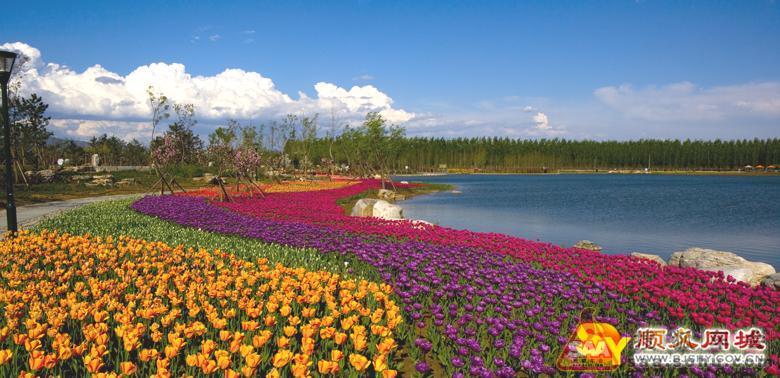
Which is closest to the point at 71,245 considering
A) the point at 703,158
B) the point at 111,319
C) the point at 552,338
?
the point at 111,319

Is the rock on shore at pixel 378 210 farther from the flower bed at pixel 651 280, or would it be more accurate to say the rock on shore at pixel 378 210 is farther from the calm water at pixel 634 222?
the flower bed at pixel 651 280

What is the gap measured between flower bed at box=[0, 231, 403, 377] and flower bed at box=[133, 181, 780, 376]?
0.63 m

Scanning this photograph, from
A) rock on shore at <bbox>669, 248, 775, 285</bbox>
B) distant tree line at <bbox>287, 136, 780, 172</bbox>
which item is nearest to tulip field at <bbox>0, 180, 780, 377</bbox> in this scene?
rock on shore at <bbox>669, 248, 775, 285</bbox>

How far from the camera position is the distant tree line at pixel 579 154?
125 meters

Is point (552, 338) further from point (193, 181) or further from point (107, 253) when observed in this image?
point (193, 181)

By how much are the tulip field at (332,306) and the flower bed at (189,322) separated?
0.02m

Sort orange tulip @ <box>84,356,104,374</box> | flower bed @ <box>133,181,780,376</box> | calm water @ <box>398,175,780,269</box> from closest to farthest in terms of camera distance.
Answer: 1. orange tulip @ <box>84,356,104,374</box>
2. flower bed @ <box>133,181,780,376</box>
3. calm water @ <box>398,175,780,269</box>

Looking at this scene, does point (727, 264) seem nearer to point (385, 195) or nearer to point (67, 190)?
point (385, 195)

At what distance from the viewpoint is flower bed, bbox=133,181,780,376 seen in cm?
472

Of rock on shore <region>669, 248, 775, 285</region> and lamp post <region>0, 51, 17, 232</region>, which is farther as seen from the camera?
lamp post <region>0, 51, 17, 232</region>

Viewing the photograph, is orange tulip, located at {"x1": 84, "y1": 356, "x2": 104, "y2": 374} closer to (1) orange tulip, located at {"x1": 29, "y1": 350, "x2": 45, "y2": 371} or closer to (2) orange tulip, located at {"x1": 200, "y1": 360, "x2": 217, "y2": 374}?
(1) orange tulip, located at {"x1": 29, "y1": 350, "x2": 45, "y2": 371}

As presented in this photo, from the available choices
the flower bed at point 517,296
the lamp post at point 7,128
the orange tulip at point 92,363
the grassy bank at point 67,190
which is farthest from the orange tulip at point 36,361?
the grassy bank at point 67,190

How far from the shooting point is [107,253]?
775 centimetres

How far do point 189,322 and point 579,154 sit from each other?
149 m
